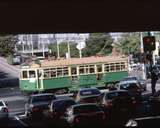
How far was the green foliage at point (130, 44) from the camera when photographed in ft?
387

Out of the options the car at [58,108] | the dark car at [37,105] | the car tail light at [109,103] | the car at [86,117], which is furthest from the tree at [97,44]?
the car at [86,117]

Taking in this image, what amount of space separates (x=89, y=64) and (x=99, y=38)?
67.6 meters

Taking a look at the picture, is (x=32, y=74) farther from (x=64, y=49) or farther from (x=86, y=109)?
(x=64, y=49)

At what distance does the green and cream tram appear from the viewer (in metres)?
53.8

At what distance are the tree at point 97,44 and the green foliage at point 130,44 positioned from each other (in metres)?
3.09

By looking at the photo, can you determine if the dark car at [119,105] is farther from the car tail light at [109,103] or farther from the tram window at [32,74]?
the tram window at [32,74]

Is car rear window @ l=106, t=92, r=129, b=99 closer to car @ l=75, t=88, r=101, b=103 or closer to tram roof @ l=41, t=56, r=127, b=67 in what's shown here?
car @ l=75, t=88, r=101, b=103

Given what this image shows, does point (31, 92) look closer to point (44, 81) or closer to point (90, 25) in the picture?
point (44, 81)

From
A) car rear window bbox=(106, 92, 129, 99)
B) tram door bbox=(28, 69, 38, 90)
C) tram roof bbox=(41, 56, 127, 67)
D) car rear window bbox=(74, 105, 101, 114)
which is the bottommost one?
car rear window bbox=(74, 105, 101, 114)

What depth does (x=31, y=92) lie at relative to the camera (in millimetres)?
58312

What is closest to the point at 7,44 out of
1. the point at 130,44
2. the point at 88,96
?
the point at 130,44

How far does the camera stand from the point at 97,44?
123688 millimetres

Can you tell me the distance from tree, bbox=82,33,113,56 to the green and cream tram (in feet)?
215

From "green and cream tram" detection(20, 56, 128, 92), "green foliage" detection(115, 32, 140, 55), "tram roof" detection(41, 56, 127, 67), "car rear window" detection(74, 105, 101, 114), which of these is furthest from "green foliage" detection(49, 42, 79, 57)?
"car rear window" detection(74, 105, 101, 114)
